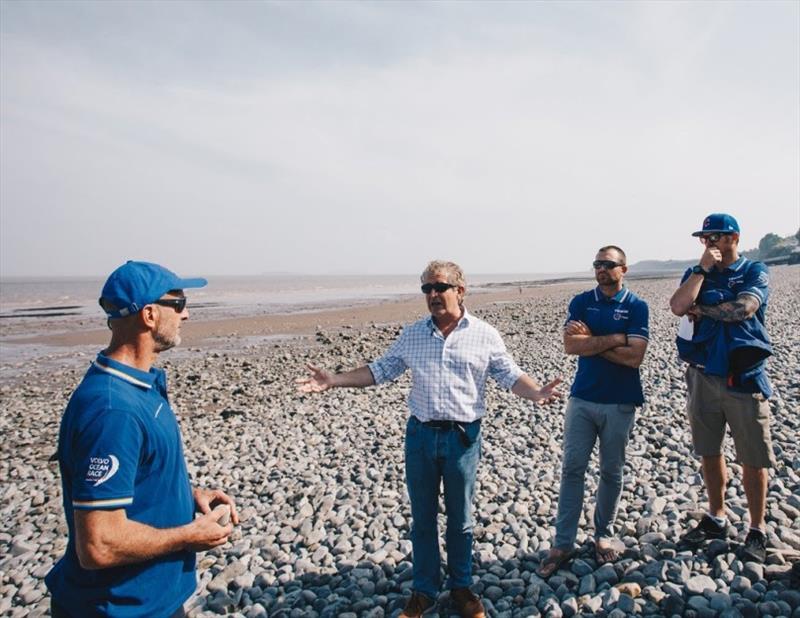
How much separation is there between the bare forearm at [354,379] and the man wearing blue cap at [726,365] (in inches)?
111

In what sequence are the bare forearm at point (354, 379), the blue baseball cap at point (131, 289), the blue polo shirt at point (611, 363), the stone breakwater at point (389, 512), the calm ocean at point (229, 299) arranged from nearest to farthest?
the blue baseball cap at point (131, 289), the bare forearm at point (354, 379), the stone breakwater at point (389, 512), the blue polo shirt at point (611, 363), the calm ocean at point (229, 299)

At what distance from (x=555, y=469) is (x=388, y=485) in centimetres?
226

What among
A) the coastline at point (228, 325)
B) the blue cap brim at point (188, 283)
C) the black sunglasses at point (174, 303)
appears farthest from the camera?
the coastline at point (228, 325)

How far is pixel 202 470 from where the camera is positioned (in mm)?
8242

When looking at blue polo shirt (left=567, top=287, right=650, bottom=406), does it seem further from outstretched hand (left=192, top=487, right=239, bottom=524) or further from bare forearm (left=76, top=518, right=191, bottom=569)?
bare forearm (left=76, top=518, right=191, bottom=569)

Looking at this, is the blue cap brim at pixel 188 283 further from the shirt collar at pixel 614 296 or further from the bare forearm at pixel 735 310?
the bare forearm at pixel 735 310

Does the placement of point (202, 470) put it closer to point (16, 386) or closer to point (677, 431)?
point (677, 431)

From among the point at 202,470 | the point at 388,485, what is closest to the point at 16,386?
the point at 202,470

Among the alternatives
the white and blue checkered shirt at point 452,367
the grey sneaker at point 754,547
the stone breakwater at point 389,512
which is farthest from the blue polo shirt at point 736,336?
the white and blue checkered shirt at point 452,367

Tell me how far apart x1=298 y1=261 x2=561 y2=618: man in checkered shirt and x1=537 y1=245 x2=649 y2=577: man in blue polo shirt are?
0.54m

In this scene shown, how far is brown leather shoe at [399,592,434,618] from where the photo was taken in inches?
172

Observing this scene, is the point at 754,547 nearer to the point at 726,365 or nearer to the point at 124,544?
the point at 726,365

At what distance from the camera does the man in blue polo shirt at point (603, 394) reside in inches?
188

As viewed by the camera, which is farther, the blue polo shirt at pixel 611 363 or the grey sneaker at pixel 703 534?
the grey sneaker at pixel 703 534
